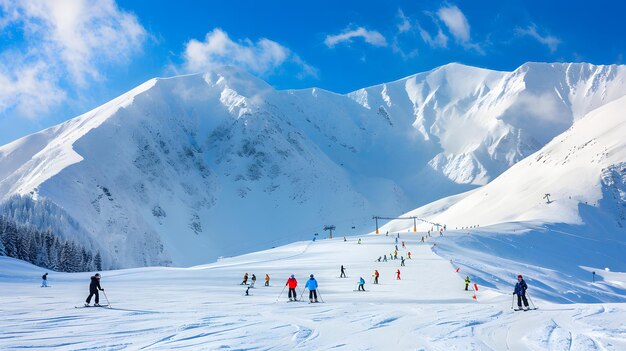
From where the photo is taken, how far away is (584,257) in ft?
268

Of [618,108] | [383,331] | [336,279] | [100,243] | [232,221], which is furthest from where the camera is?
[232,221]

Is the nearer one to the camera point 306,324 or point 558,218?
point 306,324

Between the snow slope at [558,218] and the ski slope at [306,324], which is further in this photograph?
the snow slope at [558,218]

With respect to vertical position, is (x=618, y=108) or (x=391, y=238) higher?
(x=618, y=108)

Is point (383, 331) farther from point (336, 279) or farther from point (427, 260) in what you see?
point (427, 260)

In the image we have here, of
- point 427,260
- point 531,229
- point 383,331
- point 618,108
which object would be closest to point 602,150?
point 618,108

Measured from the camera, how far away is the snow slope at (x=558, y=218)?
57.4 meters

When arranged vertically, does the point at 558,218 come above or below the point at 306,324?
above

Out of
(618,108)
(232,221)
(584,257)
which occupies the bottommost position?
(584,257)

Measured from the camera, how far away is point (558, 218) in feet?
346

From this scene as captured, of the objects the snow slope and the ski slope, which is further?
the snow slope

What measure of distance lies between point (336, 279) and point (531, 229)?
61.5 meters

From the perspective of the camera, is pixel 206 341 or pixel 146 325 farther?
pixel 146 325

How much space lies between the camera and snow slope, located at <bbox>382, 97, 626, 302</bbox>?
57406 millimetres
